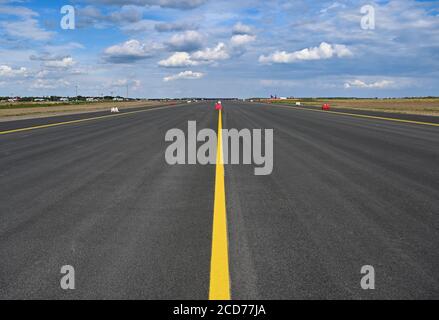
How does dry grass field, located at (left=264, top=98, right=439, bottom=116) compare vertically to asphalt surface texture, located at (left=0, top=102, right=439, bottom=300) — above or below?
above

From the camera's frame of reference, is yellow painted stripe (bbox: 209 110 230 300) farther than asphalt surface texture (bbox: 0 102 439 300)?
No

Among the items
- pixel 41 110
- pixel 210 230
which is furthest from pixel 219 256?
pixel 41 110

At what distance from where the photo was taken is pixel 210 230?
461 centimetres

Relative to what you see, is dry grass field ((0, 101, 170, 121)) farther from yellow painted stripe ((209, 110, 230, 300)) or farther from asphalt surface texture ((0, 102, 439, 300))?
yellow painted stripe ((209, 110, 230, 300))

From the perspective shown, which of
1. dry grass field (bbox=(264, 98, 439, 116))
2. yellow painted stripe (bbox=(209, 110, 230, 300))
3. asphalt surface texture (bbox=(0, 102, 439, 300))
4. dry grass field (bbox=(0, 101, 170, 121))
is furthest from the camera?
dry grass field (bbox=(264, 98, 439, 116))

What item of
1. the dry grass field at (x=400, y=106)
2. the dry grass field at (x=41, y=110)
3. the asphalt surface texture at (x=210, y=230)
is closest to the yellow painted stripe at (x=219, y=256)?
the asphalt surface texture at (x=210, y=230)

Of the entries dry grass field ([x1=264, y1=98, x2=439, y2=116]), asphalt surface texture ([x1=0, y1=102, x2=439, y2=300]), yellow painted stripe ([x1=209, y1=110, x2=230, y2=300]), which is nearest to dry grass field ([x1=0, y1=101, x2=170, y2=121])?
asphalt surface texture ([x1=0, y1=102, x2=439, y2=300])

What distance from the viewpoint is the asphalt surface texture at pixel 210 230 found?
3314 mm

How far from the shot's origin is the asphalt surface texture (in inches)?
130

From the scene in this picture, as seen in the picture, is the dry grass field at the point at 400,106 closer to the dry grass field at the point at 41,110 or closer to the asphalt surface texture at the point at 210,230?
the asphalt surface texture at the point at 210,230

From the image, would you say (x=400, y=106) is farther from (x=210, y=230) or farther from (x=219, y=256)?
(x=219, y=256)

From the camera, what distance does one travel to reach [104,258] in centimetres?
383

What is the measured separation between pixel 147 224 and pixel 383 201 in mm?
3543
